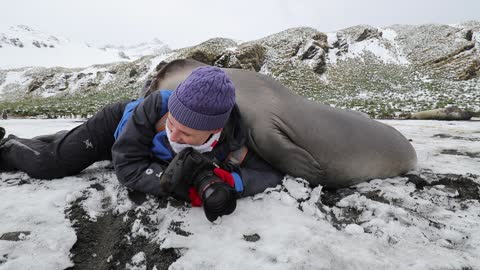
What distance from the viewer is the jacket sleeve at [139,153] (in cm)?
205

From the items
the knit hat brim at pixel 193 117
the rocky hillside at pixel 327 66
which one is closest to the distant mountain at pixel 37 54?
the rocky hillside at pixel 327 66

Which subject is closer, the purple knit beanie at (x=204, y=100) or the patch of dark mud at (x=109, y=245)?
the patch of dark mud at (x=109, y=245)

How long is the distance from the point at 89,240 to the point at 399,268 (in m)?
1.56

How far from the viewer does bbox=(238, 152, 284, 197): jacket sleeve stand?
7.13 ft

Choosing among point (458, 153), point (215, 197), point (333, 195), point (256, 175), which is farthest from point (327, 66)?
point (215, 197)

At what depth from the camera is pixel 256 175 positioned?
2.27 meters

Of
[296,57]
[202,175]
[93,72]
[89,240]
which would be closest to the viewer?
[89,240]

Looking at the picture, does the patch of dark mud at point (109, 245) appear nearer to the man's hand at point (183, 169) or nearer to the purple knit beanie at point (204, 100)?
the man's hand at point (183, 169)

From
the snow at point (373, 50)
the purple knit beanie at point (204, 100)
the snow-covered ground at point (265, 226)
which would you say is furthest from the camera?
the snow at point (373, 50)

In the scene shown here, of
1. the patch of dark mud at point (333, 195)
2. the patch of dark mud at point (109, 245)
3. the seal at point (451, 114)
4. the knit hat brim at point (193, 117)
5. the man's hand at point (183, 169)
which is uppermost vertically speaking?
the knit hat brim at point (193, 117)

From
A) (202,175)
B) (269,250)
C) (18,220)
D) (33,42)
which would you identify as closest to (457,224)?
(269,250)

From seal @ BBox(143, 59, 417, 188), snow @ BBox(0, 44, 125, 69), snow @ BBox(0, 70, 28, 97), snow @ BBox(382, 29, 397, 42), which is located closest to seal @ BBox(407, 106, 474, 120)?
seal @ BBox(143, 59, 417, 188)

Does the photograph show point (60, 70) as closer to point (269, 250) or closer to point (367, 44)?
→ point (367, 44)

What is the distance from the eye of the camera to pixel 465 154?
3.40 meters
